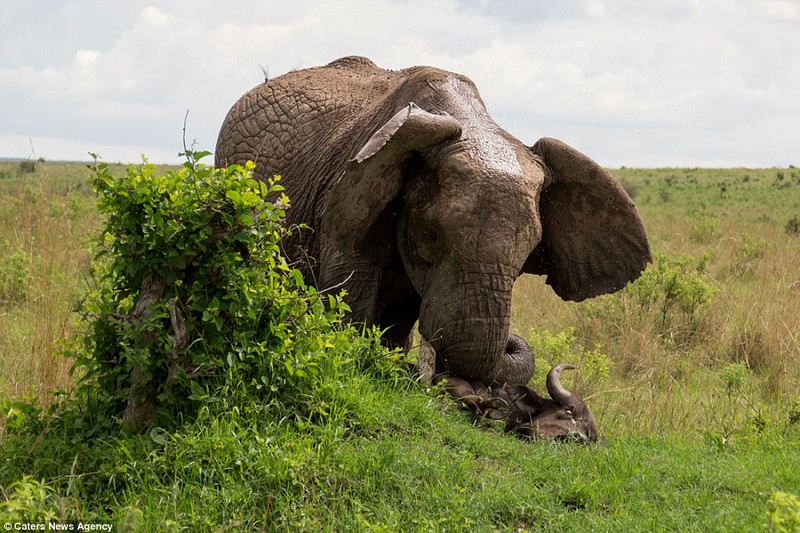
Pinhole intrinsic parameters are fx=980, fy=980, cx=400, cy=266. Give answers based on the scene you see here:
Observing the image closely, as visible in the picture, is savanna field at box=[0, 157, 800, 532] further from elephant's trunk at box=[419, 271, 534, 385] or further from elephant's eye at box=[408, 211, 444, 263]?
elephant's eye at box=[408, 211, 444, 263]

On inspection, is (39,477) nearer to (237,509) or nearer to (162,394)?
(162,394)

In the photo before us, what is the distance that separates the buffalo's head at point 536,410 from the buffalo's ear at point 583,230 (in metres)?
1.07

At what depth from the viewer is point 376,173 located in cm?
618

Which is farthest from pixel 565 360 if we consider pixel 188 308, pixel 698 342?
pixel 188 308

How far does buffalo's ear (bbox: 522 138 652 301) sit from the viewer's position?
22.1ft

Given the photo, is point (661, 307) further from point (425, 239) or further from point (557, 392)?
point (425, 239)

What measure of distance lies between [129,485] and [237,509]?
0.55 m

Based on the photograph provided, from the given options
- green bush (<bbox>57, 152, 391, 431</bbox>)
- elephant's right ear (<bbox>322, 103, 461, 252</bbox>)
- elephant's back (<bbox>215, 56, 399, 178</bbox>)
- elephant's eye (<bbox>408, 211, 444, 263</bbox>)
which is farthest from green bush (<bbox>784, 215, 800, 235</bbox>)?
green bush (<bbox>57, 152, 391, 431</bbox>)

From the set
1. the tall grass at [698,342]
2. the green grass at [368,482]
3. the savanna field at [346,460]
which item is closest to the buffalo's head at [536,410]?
the savanna field at [346,460]

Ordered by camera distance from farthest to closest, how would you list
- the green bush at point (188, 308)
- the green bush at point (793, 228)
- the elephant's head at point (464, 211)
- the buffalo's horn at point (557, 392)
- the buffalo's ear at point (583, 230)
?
the green bush at point (793, 228) → the buffalo's ear at point (583, 230) → the buffalo's horn at point (557, 392) → the elephant's head at point (464, 211) → the green bush at point (188, 308)

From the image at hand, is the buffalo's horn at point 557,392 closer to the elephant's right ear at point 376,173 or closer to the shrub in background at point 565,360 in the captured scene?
the elephant's right ear at point 376,173

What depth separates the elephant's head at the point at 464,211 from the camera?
5.87 m

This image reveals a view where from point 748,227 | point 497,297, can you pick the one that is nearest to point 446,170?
point 497,297

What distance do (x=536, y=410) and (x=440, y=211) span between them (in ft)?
4.75
